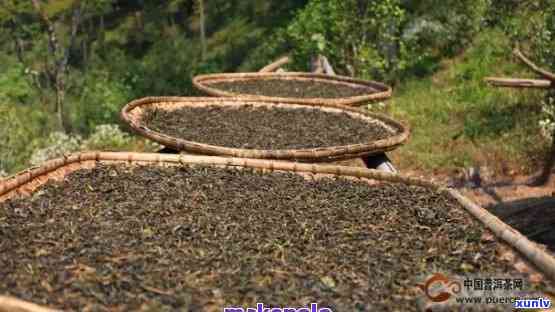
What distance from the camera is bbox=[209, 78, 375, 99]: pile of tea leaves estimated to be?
512 cm

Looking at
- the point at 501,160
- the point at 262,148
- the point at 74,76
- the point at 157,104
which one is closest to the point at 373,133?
the point at 262,148

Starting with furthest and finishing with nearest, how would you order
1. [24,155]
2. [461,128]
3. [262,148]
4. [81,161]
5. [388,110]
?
[24,155] → [388,110] → [461,128] → [262,148] → [81,161]

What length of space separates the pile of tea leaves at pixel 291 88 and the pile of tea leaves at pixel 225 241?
2.16 meters

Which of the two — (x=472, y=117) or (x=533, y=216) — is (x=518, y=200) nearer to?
(x=533, y=216)

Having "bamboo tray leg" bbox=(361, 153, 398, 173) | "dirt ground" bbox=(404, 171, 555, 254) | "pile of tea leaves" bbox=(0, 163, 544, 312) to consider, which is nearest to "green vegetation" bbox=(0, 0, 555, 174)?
"dirt ground" bbox=(404, 171, 555, 254)

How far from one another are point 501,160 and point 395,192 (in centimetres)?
444

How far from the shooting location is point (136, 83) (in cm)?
1902

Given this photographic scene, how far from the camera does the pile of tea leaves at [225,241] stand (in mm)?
1858

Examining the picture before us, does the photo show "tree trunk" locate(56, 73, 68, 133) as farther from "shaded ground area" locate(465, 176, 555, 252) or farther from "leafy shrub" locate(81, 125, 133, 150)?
"shaded ground area" locate(465, 176, 555, 252)

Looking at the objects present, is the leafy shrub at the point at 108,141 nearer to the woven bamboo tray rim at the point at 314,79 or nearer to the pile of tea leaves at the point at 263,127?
the woven bamboo tray rim at the point at 314,79

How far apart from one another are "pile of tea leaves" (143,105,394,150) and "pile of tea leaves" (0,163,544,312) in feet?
1.68

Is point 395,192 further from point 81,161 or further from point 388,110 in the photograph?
point 388,110

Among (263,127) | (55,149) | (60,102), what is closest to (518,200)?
(263,127)

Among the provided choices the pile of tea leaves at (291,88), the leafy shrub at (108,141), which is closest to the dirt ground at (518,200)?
the pile of tea leaves at (291,88)
